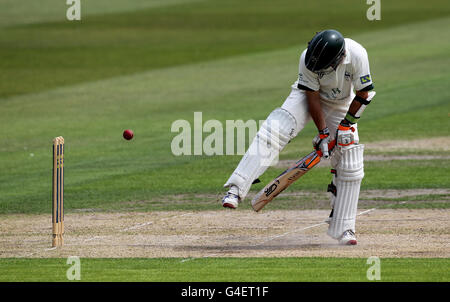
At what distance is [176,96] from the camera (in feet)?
90.0

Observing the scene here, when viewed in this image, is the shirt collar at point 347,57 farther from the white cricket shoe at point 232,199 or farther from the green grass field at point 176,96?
the green grass field at point 176,96

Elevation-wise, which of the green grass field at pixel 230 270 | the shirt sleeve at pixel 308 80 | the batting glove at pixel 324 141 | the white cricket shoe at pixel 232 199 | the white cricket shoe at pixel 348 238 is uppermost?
the shirt sleeve at pixel 308 80

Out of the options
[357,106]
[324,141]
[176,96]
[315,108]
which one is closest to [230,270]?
[324,141]

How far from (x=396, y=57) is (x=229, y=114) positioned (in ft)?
→ 39.0

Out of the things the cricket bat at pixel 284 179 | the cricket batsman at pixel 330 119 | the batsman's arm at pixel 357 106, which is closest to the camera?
the cricket batsman at pixel 330 119

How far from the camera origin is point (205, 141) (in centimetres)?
2030

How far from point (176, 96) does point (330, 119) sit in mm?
16493

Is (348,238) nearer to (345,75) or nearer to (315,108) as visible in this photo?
(315,108)

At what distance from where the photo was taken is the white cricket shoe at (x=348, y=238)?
35.5ft

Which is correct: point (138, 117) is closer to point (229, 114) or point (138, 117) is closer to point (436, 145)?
point (229, 114)

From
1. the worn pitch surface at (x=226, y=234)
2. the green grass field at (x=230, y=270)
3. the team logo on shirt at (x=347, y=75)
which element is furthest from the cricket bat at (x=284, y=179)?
the green grass field at (x=230, y=270)

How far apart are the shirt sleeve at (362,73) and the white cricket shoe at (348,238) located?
1602mm

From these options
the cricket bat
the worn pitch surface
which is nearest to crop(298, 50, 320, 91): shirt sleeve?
the cricket bat
